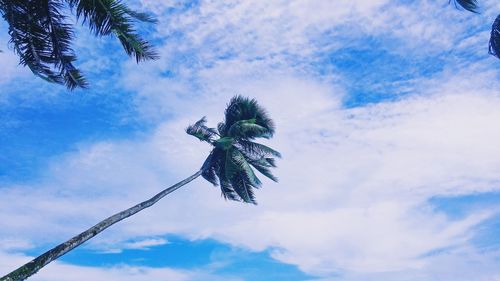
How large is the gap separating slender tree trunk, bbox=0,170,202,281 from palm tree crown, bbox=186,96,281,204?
16.7ft

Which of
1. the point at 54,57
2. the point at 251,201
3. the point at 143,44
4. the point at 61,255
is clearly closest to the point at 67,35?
the point at 54,57

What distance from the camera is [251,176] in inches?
744

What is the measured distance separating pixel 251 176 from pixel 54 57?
11764 mm

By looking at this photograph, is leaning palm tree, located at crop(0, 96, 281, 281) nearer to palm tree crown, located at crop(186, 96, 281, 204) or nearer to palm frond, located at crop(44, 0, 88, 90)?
palm tree crown, located at crop(186, 96, 281, 204)

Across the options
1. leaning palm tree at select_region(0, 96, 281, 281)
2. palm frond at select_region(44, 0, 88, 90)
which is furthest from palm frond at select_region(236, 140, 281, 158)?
palm frond at select_region(44, 0, 88, 90)

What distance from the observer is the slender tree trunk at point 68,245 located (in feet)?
30.1

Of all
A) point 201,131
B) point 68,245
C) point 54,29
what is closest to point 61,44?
point 54,29

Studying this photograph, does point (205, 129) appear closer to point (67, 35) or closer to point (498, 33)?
point (67, 35)

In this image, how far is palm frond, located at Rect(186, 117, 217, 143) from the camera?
19.7 metres

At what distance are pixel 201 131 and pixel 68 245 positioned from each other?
10.3 metres

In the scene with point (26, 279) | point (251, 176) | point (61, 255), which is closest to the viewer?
point (26, 279)

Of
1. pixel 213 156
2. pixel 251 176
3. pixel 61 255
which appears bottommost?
pixel 61 255

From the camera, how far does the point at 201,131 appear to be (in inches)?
782

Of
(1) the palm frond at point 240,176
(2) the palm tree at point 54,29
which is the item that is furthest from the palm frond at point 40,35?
(1) the palm frond at point 240,176
